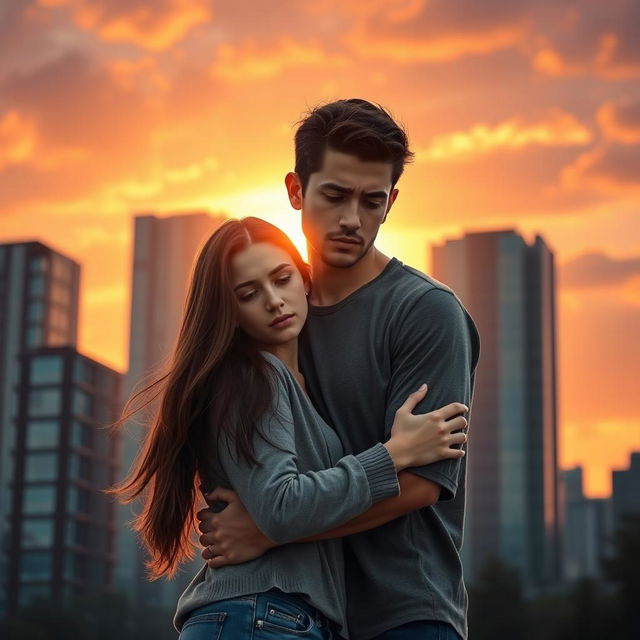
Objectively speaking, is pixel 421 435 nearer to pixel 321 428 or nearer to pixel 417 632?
pixel 321 428

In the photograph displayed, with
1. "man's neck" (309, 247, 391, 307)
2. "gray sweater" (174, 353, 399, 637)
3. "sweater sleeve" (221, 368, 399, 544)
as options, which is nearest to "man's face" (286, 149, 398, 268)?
"man's neck" (309, 247, 391, 307)

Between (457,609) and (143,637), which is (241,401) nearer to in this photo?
(457,609)

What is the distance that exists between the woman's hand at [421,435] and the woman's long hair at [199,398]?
45 centimetres

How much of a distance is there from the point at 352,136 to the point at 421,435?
→ 3.50ft

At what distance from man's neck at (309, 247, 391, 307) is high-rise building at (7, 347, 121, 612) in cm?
11432

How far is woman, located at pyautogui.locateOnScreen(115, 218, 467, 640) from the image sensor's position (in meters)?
4.36

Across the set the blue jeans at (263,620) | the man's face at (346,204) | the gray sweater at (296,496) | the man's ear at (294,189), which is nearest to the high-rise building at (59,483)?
the man's ear at (294,189)

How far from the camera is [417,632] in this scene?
4.55 metres

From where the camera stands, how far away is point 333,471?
4406mm

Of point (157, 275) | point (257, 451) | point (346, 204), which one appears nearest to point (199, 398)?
point (257, 451)

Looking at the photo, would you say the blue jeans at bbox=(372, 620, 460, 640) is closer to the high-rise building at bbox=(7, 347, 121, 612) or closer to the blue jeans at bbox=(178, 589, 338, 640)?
the blue jeans at bbox=(178, 589, 338, 640)

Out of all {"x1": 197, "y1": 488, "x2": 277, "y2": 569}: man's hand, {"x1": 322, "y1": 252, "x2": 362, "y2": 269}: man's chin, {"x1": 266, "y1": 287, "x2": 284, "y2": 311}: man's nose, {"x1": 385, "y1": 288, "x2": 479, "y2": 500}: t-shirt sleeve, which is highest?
{"x1": 322, "y1": 252, "x2": 362, "y2": 269}: man's chin

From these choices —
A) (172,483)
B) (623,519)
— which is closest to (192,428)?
(172,483)

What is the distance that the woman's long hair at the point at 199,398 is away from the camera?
4531 mm
